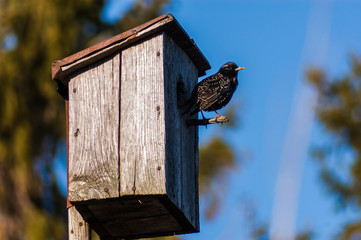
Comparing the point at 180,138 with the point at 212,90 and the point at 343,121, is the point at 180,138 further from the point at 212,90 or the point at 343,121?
the point at 343,121

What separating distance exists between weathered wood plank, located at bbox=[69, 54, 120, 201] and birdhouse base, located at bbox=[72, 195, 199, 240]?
4.4 inches

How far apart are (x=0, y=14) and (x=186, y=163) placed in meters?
7.27

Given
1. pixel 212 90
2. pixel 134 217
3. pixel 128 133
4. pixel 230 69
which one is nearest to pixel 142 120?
pixel 128 133

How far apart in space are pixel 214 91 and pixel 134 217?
1.20m

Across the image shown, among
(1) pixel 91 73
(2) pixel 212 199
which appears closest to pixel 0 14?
(2) pixel 212 199

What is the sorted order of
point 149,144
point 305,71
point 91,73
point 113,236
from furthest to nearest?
point 305,71, point 113,236, point 91,73, point 149,144

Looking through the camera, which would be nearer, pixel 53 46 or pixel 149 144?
pixel 149 144

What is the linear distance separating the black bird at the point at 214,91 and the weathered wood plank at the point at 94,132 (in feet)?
2.26

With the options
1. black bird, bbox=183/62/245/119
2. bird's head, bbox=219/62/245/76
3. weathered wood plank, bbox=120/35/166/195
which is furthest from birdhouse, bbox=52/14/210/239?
bird's head, bbox=219/62/245/76

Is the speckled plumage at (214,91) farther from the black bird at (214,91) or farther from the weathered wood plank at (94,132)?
the weathered wood plank at (94,132)

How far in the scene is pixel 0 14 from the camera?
11656 millimetres

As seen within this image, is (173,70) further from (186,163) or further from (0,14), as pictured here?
(0,14)

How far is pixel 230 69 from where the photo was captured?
6113 mm

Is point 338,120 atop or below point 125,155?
atop
